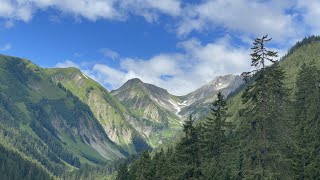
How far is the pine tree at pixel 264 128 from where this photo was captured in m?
32.1

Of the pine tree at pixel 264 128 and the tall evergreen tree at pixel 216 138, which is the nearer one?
the pine tree at pixel 264 128

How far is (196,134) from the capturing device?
47.3m

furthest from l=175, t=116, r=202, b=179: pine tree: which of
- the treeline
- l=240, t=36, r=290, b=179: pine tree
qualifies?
l=240, t=36, r=290, b=179: pine tree

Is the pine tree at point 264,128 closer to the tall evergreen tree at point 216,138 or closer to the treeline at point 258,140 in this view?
the treeline at point 258,140

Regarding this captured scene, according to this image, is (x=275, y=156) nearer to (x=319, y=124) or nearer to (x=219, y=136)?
(x=219, y=136)

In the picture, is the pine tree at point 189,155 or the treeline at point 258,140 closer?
the treeline at point 258,140

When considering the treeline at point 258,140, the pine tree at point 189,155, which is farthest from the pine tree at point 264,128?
the pine tree at point 189,155

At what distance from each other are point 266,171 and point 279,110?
18.5 feet

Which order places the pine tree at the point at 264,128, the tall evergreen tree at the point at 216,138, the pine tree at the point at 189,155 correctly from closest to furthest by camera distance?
the pine tree at the point at 264,128 → the pine tree at the point at 189,155 → the tall evergreen tree at the point at 216,138

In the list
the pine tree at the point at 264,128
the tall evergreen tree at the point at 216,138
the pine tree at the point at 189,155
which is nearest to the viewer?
the pine tree at the point at 264,128

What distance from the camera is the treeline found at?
107 feet

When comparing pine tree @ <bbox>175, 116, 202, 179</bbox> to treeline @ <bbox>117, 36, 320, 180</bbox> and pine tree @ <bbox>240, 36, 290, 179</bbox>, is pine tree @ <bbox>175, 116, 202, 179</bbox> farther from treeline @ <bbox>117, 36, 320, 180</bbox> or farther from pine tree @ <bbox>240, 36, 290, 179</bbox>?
pine tree @ <bbox>240, 36, 290, 179</bbox>

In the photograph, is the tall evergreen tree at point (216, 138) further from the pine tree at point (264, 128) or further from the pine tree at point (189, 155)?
the pine tree at point (264, 128)

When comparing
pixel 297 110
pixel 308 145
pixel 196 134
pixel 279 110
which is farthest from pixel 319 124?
pixel 279 110
